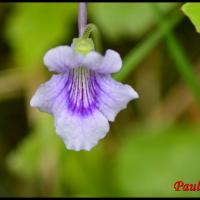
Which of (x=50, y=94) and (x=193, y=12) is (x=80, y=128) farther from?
(x=193, y=12)

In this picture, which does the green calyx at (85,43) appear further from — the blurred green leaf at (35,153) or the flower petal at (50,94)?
the blurred green leaf at (35,153)

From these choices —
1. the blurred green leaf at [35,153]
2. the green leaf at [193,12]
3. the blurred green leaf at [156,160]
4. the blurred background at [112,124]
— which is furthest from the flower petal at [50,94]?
the blurred green leaf at [156,160]

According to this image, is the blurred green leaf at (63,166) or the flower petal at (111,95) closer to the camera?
the flower petal at (111,95)

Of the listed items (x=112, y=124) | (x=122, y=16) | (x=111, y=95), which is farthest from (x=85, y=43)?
(x=112, y=124)

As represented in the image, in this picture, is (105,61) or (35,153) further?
(35,153)

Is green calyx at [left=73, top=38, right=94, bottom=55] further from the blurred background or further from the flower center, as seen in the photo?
the blurred background

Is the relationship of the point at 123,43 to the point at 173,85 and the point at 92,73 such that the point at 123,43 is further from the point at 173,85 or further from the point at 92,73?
the point at 92,73

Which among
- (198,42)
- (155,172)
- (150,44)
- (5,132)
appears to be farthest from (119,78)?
(5,132)
